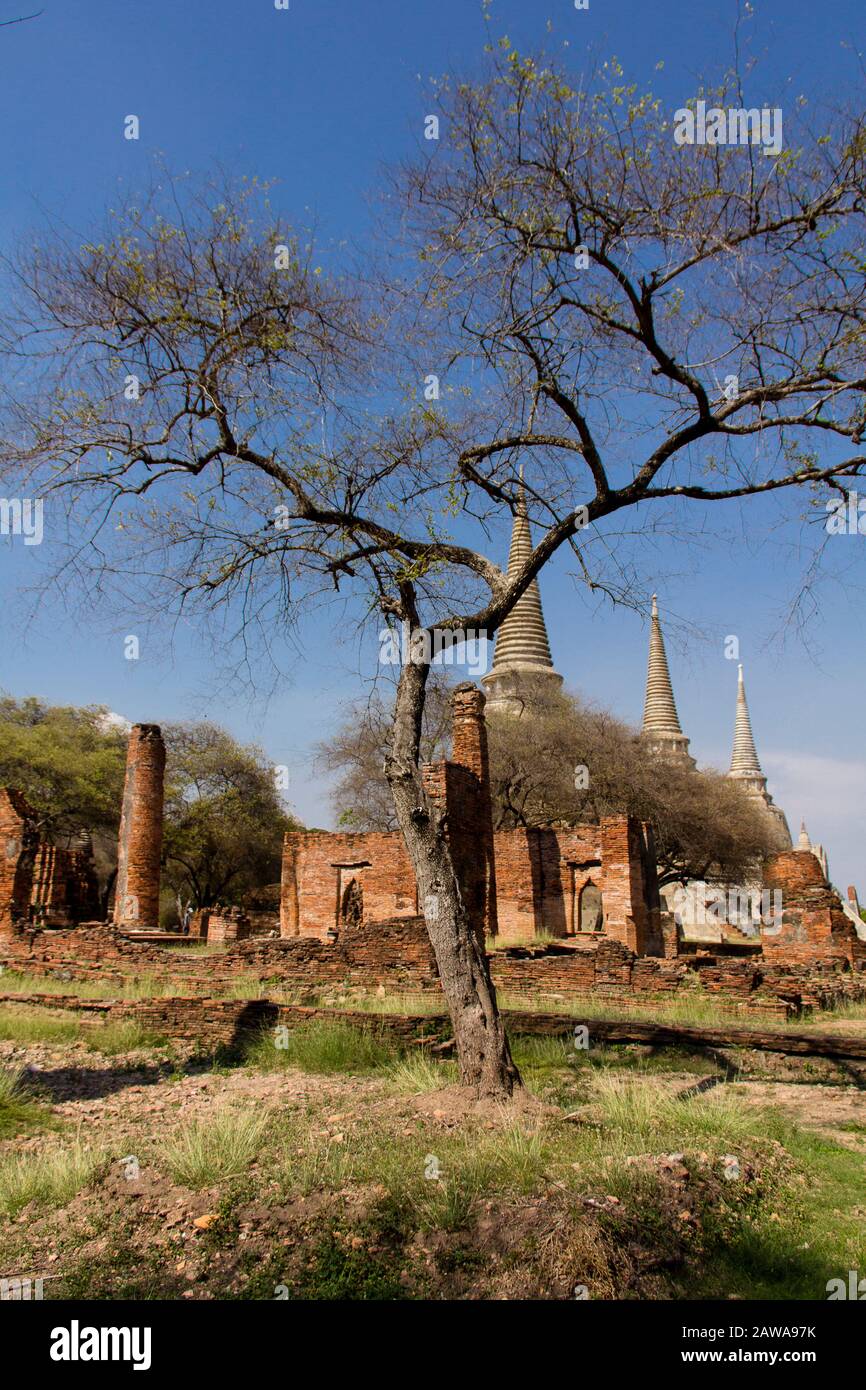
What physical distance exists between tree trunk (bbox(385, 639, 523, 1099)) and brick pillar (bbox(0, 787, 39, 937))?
46.2 ft

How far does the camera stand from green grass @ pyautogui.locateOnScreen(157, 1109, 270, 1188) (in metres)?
5.52

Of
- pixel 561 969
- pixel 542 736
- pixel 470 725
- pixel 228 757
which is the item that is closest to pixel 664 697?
pixel 542 736

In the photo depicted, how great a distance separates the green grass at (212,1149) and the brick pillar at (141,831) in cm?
1652

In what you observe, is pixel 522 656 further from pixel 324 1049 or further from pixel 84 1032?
pixel 324 1049

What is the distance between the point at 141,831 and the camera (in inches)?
897

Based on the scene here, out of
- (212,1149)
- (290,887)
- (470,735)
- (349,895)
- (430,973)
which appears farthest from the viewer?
(290,887)

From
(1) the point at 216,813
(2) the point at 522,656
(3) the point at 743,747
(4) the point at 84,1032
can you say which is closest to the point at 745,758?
(3) the point at 743,747

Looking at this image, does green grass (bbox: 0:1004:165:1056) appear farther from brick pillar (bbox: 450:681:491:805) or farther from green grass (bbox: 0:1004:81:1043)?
brick pillar (bbox: 450:681:491:805)

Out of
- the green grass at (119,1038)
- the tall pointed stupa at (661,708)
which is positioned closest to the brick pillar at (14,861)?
the green grass at (119,1038)

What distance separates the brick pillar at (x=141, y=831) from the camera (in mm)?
22438

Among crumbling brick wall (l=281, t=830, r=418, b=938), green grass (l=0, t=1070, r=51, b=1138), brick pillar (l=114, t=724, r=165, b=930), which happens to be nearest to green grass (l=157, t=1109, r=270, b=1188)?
green grass (l=0, t=1070, r=51, b=1138)

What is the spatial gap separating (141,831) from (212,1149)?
17.8 metres

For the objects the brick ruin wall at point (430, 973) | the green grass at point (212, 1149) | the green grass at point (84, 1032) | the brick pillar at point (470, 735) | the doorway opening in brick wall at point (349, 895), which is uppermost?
the brick pillar at point (470, 735)

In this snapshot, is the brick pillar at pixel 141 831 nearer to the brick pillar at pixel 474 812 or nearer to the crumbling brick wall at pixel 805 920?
the brick pillar at pixel 474 812
